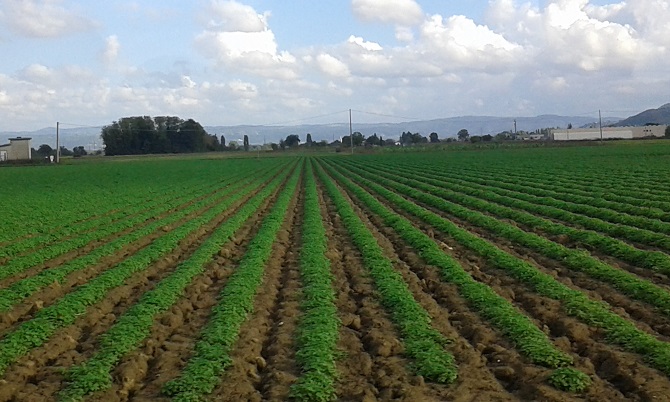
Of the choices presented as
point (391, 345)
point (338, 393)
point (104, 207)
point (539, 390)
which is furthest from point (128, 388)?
point (104, 207)

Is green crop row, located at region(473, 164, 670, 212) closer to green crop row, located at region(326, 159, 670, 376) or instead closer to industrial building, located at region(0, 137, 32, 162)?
green crop row, located at region(326, 159, 670, 376)

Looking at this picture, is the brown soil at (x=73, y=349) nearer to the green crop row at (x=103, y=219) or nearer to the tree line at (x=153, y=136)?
the green crop row at (x=103, y=219)

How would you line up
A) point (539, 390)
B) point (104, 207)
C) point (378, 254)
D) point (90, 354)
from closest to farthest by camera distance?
point (539, 390)
point (90, 354)
point (378, 254)
point (104, 207)

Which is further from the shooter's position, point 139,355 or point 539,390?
point 139,355

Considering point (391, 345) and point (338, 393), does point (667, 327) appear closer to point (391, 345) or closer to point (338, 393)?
point (391, 345)

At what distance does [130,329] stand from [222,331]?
123cm

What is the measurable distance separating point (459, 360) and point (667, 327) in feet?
9.87

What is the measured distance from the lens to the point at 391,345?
7.95 metres

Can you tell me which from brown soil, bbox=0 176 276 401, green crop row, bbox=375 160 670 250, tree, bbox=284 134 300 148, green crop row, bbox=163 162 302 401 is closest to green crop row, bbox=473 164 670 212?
green crop row, bbox=375 160 670 250

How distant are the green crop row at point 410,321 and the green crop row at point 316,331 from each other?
831mm

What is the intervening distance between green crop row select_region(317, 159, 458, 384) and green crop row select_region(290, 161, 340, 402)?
83 centimetres

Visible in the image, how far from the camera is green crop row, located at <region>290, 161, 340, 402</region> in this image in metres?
6.64

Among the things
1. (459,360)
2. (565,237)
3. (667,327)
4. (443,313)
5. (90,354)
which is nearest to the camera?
(459,360)

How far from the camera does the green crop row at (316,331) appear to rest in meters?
6.64
